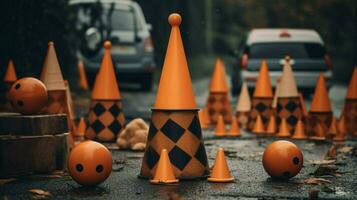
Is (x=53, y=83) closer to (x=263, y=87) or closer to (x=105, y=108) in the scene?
(x=105, y=108)

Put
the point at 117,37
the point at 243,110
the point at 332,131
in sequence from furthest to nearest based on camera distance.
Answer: the point at 117,37, the point at 243,110, the point at 332,131

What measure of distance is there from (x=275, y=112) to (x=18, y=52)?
14.9ft

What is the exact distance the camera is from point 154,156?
7.39m

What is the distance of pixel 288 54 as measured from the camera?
19672mm

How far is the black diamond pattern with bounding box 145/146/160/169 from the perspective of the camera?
24.2 ft

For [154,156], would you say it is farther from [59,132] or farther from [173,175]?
[59,132]

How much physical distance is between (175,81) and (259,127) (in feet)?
18.2

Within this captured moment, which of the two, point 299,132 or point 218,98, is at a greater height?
point 218,98

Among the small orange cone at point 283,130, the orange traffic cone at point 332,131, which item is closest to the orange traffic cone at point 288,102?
the small orange cone at point 283,130

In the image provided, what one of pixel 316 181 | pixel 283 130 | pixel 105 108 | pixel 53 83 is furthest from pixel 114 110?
pixel 316 181

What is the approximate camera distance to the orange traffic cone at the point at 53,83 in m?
9.84

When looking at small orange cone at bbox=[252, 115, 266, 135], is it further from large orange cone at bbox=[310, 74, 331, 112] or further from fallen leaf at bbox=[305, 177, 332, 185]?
fallen leaf at bbox=[305, 177, 332, 185]

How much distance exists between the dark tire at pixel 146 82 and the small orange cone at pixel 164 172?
583 inches

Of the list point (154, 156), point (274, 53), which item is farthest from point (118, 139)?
point (274, 53)
